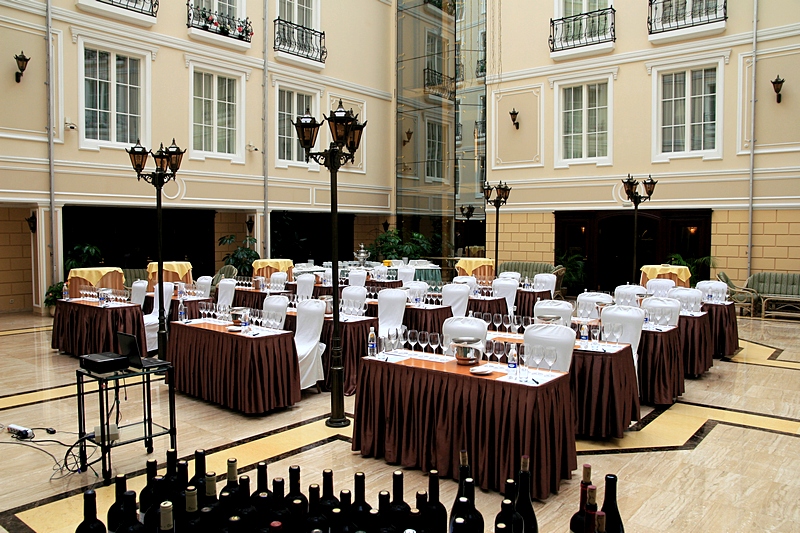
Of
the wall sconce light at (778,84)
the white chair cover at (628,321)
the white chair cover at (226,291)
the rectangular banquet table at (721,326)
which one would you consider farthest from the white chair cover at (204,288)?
the wall sconce light at (778,84)

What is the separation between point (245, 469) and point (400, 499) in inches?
116

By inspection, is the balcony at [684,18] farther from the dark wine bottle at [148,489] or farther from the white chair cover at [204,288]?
the dark wine bottle at [148,489]

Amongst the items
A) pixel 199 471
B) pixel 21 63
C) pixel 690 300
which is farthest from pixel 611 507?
pixel 21 63

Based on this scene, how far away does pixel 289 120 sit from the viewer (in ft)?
54.4

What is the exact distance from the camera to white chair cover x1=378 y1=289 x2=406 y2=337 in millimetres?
8047

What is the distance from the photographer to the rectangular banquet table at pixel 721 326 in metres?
A: 8.61

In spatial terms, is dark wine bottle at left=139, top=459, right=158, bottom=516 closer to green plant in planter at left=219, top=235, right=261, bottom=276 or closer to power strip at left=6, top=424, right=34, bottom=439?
power strip at left=6, top=424, right=34, bottom=439

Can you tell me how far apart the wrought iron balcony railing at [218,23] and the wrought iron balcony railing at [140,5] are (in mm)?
853

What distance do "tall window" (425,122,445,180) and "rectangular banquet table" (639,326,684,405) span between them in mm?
12967

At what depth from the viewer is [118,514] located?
2.07 meters

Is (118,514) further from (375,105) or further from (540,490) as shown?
(375,105)

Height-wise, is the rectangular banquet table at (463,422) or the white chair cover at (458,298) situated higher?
the white chair cover at (458,298)

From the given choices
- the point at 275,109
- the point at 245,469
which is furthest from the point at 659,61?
the point at 245,469

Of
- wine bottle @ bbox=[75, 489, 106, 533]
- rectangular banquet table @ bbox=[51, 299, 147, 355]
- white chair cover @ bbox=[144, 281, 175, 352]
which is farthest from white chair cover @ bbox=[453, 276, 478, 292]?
wine bottle @ bbox=[75, 489, 106, 533]
